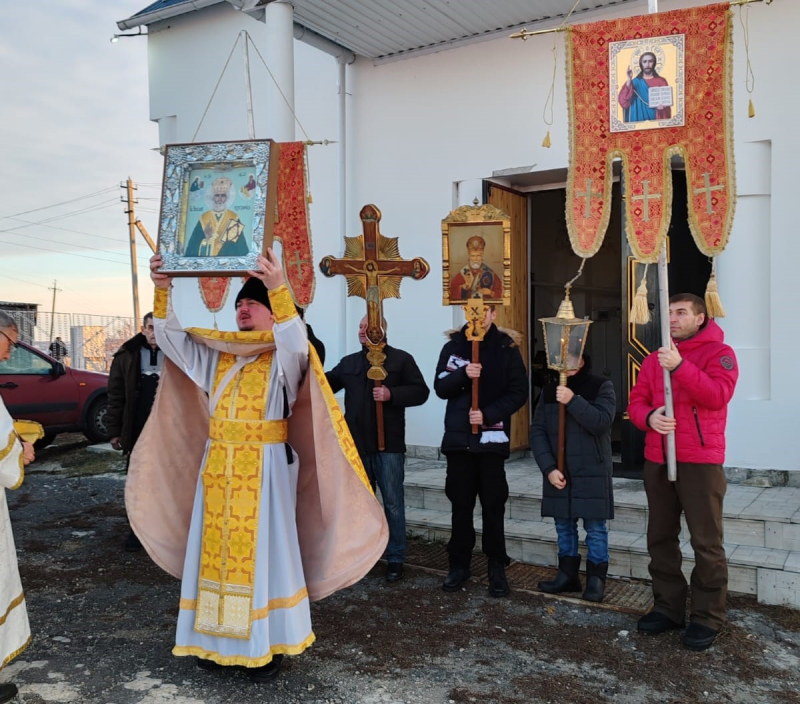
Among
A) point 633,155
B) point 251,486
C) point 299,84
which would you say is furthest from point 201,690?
point 299,84

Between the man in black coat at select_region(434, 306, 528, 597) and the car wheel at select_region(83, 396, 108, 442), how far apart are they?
7.95 m

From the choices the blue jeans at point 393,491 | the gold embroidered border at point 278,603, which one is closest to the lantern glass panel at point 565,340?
the blue jeans at point 393,491

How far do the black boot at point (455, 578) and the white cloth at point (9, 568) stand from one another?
2589 mm

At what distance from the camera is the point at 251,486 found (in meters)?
3.82

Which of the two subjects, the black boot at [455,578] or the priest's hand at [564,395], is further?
the black boot at [455,578]

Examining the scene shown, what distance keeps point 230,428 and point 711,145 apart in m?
3.02

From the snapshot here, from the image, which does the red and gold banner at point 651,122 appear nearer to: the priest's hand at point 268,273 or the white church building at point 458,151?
the priest's hand at point 268,273

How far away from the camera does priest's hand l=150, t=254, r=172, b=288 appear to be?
3792 millimetres

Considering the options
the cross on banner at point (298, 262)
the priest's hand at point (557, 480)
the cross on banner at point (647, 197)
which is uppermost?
the cross on banner at point (647, 197)

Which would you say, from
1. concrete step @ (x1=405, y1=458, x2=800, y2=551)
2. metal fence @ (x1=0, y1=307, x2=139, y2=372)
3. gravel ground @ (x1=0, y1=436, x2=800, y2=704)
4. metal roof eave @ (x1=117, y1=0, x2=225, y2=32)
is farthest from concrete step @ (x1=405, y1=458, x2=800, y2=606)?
metal fence @ (x1=0, y1=307, x2=139, y2=372)

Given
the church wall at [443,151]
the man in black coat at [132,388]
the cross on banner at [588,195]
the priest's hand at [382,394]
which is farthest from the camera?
the church wall at [443,151]

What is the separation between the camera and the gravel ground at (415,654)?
12.2ft

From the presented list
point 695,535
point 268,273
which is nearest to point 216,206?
point 268,273

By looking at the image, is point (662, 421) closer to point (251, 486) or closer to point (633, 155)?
point (633, 155)
